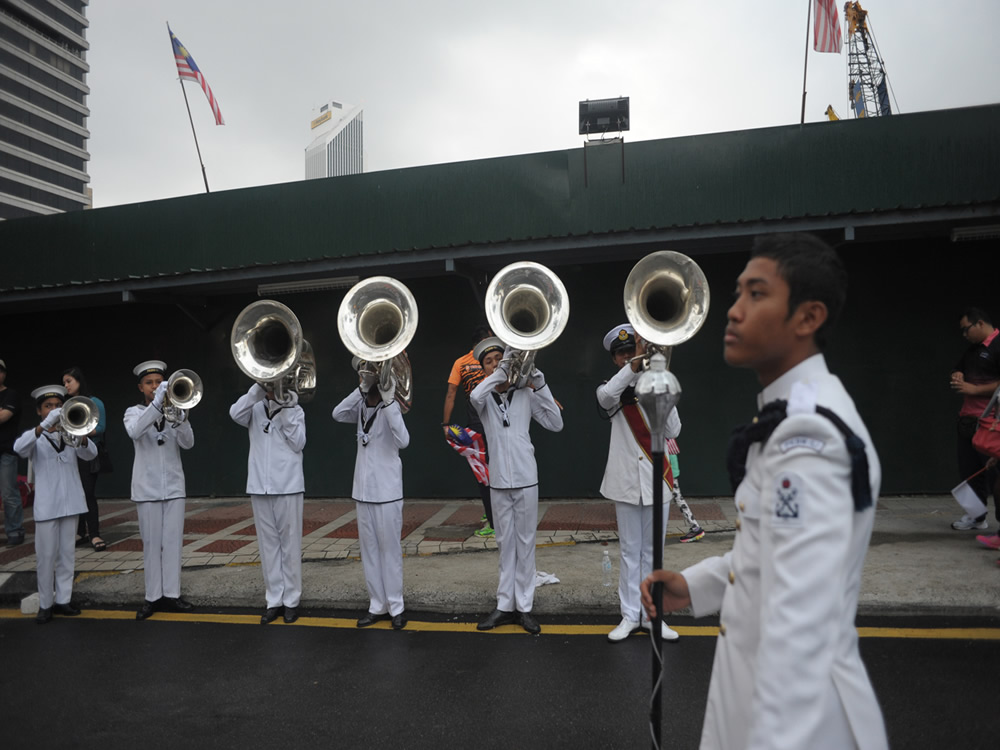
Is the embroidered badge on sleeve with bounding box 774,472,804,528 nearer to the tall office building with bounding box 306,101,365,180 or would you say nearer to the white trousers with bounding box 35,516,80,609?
the white trousers with bounding box 35,516,80,609

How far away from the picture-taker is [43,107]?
71.8 metres

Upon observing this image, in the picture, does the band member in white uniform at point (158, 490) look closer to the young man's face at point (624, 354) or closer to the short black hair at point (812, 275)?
the young man's face at point (624, 354)

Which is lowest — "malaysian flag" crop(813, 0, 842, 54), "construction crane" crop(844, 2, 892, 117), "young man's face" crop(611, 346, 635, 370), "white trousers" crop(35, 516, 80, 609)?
"white trousers" crop(35, 516, 80, 609)

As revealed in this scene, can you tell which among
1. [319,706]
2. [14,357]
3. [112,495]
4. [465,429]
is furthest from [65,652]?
[14,357]

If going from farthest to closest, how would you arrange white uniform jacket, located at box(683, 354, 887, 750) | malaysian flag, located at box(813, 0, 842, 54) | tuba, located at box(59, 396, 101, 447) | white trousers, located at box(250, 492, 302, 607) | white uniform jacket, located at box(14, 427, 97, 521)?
malaysian flag, located at box(813, 0, 842, 54) → tuba, located at box(59, 396, 101, 447) → white uniform jacket, located at box(14, 427, 97, 521) → white trousers, located at box(250, 492, 302, 607) → white uniform jacket, located at box(683, 354, 887, 750)

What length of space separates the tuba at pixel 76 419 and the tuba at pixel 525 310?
394 cm

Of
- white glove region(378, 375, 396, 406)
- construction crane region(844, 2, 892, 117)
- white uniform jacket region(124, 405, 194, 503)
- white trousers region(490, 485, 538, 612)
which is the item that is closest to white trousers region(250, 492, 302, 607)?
white uniform jacket region(124, 405, 194, 503)

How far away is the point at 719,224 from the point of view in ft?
24.2

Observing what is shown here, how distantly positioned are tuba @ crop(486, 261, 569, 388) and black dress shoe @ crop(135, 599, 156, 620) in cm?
361

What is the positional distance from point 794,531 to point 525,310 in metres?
3.73

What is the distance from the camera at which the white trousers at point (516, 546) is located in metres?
4.97

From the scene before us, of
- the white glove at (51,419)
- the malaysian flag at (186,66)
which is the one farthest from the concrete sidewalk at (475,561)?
Result: the malaysian flag at (186,66)

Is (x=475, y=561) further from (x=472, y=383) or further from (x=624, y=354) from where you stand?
(x=624, y=354)

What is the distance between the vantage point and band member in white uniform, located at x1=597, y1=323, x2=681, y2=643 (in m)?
4.67
